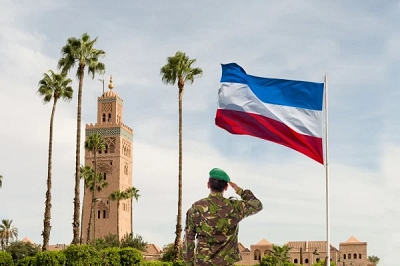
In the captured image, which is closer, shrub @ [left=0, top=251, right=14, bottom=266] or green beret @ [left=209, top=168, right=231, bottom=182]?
green beret @ [left=209, top=168, right=231, bottom=182]

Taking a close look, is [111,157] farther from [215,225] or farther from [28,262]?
[215,225]

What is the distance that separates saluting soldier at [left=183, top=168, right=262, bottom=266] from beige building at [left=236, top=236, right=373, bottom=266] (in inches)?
3871

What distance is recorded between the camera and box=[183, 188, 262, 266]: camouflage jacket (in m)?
5.54

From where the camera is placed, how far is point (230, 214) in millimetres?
5574

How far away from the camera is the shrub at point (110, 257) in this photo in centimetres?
4072

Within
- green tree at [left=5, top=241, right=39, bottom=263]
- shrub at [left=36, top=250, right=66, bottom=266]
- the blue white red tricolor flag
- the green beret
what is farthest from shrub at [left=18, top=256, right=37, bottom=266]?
green tree at [left=5, top=241, right=39, bottom=263]

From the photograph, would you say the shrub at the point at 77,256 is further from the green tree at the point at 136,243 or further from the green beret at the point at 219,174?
the green tree at the point at 136,243

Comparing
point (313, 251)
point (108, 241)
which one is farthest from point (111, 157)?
point (313, 251)

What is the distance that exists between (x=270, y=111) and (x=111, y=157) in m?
100

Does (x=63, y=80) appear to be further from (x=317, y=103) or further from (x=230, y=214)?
(x=230, y=214)

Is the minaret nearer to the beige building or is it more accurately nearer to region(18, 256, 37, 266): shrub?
the beige building

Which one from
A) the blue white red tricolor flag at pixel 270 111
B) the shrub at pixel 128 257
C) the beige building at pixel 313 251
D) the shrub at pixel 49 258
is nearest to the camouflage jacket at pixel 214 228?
the blue white red tricolor flag at pixel 270 111

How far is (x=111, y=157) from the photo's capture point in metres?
109

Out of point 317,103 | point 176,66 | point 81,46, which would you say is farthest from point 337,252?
point 317,103
